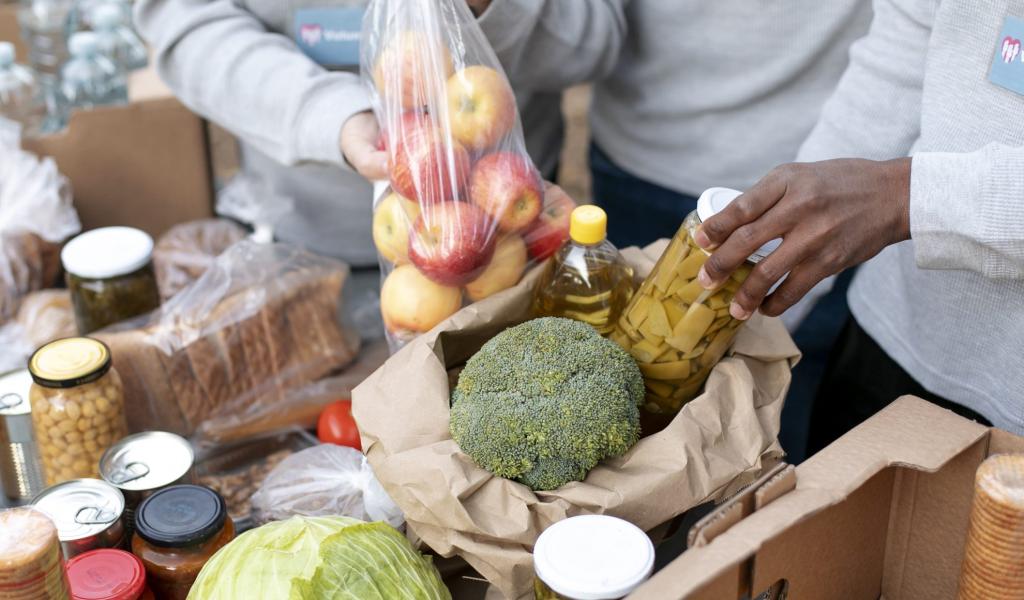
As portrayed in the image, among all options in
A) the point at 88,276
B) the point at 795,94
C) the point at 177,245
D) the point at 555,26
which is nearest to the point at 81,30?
the point at 177,245

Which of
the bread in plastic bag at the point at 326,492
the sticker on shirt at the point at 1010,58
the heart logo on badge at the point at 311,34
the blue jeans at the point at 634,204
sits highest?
the sticker on shirt at the point at 1010,58

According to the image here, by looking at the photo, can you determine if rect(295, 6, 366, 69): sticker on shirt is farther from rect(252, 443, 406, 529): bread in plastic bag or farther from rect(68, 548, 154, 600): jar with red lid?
rect(68, 548, 154, 600): jar with red lid

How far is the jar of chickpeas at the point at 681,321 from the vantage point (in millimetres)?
892

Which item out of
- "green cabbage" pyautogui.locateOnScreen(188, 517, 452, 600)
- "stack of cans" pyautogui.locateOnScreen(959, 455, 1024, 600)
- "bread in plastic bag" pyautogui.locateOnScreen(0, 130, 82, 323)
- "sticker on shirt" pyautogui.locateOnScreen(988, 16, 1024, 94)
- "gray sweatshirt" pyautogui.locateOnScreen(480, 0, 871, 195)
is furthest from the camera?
"bread in plastic bag" pyautogui.locateOnScreen(0, 130, 82, 323)

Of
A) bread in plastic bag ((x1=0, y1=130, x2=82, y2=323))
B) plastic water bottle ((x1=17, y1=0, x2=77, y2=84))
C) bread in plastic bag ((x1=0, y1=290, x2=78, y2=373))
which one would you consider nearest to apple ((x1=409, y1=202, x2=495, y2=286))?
bread in plastic bag ((x1=0, y1=290, x2=78, y2=373))

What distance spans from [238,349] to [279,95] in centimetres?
36

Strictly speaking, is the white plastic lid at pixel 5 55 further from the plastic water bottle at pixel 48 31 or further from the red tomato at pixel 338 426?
the red tomato at pixel 338 426

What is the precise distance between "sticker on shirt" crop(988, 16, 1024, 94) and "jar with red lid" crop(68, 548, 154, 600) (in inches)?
38.8

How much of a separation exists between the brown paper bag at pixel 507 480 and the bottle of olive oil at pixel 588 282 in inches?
4.3

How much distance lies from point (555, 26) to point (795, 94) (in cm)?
41

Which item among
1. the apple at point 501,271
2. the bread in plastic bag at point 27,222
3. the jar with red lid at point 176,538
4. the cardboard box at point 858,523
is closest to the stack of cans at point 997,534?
the cardboard box at point 858,523

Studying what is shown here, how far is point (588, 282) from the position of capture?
99 centimetres

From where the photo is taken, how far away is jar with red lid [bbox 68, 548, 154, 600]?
824 millimetres

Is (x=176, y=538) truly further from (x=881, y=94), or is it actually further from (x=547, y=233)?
(x=881, y=94)
